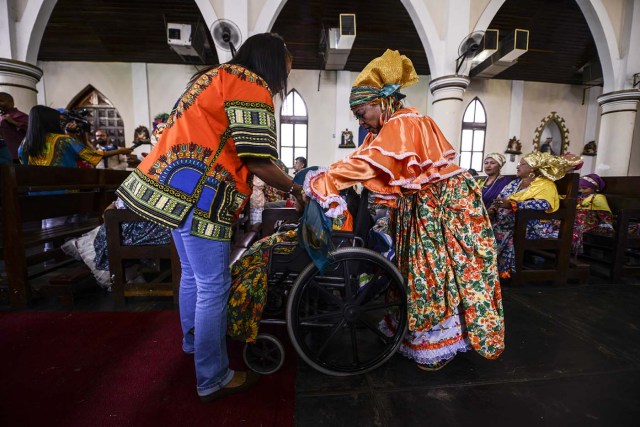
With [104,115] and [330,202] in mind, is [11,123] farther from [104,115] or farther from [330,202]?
[104,115]

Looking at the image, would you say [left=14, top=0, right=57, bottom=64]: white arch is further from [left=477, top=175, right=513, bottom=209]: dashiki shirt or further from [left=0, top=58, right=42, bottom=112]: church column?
[left=477, top=175, right=513, bottom=209]: dashiki shirt

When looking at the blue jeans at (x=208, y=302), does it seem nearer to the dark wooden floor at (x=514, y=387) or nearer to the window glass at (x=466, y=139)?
the dark wooden floor at (x=514, y=387)

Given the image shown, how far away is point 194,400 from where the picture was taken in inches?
52.7

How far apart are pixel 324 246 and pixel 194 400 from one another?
0.94m

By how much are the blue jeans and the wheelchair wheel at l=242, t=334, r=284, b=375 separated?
162 millimetres

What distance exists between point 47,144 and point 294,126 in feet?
20.8

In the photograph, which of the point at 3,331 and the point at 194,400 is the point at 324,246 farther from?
the point at 3,331

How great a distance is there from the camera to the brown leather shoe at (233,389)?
1312 millimetres

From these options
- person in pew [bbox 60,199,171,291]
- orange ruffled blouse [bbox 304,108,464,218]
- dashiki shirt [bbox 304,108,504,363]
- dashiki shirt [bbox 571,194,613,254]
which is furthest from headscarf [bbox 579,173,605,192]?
person in pew [bbox 60,199,171,291]

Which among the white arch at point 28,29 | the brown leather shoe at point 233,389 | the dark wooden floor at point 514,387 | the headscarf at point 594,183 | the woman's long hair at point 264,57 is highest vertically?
the white arch at point 28,29

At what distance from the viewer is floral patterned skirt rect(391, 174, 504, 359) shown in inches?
59.6

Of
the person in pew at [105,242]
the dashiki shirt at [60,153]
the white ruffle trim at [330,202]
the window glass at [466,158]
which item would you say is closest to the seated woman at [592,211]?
the white ruffle trim at [330,202]

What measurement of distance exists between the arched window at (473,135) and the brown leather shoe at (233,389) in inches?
364


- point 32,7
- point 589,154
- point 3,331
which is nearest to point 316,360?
point 3,331
